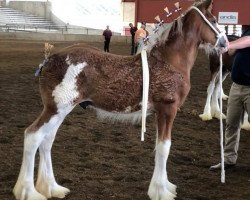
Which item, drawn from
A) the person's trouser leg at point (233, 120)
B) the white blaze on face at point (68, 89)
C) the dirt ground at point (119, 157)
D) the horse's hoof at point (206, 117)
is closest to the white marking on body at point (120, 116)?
the white blaze on face at point (68, 89)

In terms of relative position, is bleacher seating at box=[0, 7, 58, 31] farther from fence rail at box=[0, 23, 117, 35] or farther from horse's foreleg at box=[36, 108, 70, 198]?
horse's foreleg at box=[36, 108, 70, 198]

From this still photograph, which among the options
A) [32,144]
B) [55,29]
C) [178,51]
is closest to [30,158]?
[32,144]

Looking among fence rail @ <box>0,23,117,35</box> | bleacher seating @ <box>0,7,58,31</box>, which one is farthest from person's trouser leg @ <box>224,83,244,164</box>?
fence rail @ <box>0,23,117,35</box>

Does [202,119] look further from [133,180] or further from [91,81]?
[91,81]

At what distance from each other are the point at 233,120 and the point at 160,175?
1716 mm

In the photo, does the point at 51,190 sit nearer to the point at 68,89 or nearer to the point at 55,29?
the point at 68,89

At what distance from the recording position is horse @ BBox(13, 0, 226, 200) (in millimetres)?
4301

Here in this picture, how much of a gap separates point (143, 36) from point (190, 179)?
1790 millimetres

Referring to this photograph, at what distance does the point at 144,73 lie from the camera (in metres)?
4.30

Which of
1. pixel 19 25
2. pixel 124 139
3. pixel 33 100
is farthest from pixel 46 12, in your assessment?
pixel 124 139

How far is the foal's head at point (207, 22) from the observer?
441 cm

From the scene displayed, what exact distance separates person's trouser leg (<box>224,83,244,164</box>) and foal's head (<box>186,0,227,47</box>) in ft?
4.21

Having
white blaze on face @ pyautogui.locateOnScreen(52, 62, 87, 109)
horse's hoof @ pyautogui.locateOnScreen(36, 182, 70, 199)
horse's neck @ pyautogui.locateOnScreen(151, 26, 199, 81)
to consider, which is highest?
horse's neck @ pyautogui.locateOnScreen(151, 26, 199, 81)

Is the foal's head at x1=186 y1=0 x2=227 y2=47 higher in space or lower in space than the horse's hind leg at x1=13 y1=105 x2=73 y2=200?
higher
